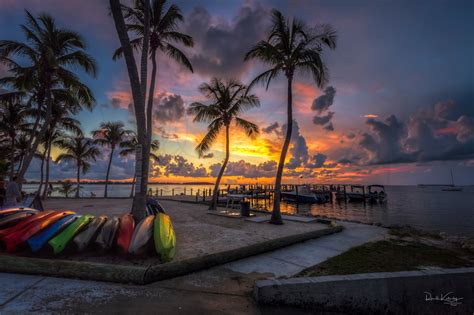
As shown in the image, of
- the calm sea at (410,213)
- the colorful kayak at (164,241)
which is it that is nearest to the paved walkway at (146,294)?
the colorful kayak at (164,241)

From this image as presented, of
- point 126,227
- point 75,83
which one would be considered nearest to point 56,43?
point 75,83

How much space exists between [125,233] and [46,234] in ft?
4.97

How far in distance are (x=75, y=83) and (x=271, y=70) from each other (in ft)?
39.3

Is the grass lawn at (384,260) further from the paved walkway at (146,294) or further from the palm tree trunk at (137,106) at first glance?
the palm tree trunk at (137,106)

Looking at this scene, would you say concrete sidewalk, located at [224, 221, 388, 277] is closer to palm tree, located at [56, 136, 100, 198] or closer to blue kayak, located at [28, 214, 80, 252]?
blue kayak, located at [28, 214, 80, 252]

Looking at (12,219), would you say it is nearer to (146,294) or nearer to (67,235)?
(67,235)

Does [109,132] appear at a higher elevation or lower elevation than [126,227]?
higher

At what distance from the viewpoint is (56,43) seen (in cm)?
1375

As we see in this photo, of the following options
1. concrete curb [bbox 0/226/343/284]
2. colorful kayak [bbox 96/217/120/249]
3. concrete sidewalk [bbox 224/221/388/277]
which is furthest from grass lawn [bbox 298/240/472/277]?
colorful kayak [bbox 96/217/120/249]

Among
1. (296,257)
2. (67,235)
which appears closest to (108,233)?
(67,235)

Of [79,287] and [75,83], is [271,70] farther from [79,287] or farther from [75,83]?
[75,83]

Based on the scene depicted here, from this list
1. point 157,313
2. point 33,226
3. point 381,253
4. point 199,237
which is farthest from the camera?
point 199,237

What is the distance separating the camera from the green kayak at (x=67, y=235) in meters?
4.58

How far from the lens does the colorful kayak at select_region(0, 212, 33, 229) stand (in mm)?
5059
